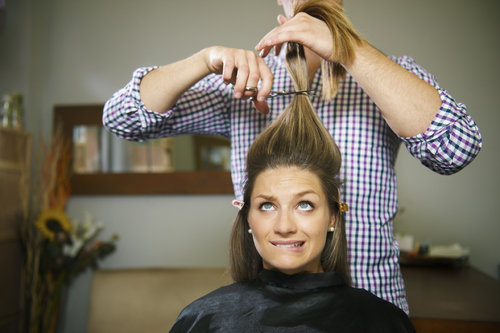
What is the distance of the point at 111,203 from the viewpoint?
3301 mm

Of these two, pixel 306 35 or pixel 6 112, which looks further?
pixel 6 112

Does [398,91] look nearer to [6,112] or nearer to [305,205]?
[305,205]

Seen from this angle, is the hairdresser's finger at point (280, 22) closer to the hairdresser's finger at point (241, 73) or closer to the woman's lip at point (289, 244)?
the hairdresser's finger at point (241, 73)

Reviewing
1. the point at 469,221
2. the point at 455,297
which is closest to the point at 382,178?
the point at 455,297

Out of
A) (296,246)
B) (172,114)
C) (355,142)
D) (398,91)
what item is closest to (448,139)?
(398,91)

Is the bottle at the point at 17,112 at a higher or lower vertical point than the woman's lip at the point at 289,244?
higher

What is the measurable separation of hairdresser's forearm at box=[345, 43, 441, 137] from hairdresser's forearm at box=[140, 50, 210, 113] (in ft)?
1.09

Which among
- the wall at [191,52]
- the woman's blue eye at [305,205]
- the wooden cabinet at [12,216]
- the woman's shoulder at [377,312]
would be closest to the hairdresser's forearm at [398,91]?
the woman's blue eye at [305,205]

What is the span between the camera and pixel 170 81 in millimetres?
Result: 1037

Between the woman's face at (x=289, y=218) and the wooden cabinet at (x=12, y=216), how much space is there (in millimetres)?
2181

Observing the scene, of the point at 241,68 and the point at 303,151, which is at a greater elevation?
the point at 241,68

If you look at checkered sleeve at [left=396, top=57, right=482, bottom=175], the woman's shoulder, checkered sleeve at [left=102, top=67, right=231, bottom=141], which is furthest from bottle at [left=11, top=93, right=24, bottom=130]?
checkered sleeve at [left=396, top=57, right=482, bottom=175]

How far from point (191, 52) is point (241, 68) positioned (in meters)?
2.40

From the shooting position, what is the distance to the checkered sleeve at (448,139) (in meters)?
0.91
